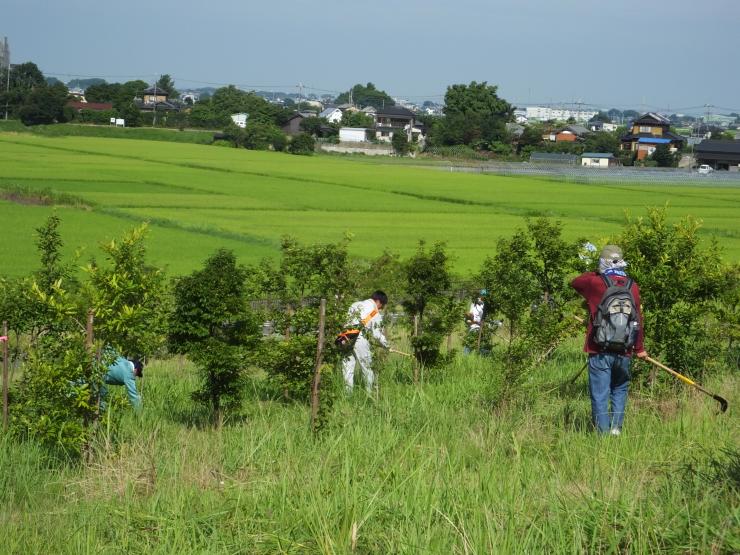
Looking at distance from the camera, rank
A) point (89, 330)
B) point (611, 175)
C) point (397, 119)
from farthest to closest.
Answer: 1. point (397, 119)
2. point (611, 175)
3. point (89, 330)

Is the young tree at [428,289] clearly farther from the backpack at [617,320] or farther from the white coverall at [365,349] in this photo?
the backpack at [617,320]

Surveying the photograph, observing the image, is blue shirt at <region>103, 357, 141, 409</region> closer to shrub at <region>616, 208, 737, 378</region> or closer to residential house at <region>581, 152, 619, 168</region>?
shrub at <region>616, 208, 737, 378</region>

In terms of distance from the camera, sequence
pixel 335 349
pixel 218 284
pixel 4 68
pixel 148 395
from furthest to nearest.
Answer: pixel 4 68, pixel 148 395, pixel 335 349, pixel 218 284

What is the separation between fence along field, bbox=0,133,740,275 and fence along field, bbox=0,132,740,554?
879 centimetres

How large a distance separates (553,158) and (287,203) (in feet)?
164

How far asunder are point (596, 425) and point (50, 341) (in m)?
3.51

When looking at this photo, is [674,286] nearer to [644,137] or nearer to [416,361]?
[416,361]

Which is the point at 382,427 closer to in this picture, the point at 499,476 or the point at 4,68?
the point at 499,476

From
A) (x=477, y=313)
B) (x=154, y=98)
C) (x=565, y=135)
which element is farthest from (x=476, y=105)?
(x=477, y=313)

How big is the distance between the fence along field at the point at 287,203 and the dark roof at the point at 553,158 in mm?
22161

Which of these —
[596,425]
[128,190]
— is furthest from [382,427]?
[128,190]

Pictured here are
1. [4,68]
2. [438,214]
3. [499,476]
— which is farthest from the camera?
[4,68]

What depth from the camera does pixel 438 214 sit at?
118ft

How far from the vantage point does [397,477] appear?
4.82 m
